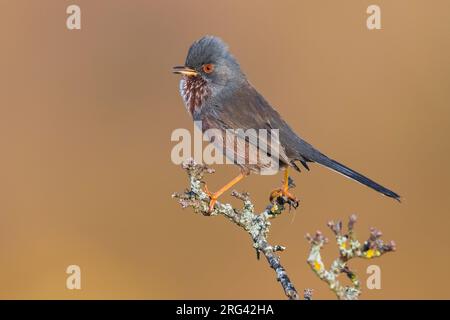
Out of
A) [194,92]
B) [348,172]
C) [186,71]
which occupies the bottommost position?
[348,172]

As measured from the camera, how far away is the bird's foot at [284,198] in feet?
13.3

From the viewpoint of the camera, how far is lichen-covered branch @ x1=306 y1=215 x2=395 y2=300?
2.51m

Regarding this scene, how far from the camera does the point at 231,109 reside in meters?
4.60

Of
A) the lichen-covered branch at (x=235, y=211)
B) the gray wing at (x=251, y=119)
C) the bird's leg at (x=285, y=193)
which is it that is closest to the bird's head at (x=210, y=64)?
the gray wing at (x=251, y=119)

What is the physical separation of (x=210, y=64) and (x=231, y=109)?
385 millimetres

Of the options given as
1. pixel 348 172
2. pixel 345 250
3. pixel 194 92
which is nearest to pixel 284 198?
pixel 348 172

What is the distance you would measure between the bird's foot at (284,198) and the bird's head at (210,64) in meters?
0.97

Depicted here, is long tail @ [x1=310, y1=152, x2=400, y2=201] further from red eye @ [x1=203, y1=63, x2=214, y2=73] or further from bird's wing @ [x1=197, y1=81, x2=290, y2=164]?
red eye @ [x1=203, y1=63, x2=214, y2=73]

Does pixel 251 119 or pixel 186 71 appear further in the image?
pixel 186 71

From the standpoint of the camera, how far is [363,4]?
7.75 metres

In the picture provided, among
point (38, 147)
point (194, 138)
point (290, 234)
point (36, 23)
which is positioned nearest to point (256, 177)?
point (290, 234)

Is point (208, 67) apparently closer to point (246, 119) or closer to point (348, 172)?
point (246, 119)

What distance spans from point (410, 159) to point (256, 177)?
5.45 feet

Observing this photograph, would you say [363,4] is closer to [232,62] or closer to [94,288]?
A: [232,62]
